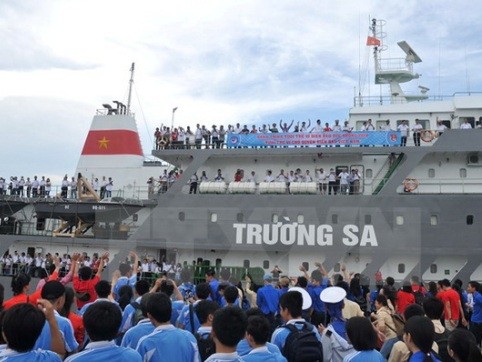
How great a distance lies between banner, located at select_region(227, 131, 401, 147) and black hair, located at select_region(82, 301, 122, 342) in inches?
711

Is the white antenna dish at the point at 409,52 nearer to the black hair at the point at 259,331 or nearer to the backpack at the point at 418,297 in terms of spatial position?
the backpack at the point at 418,297

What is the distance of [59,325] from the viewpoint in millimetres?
4559

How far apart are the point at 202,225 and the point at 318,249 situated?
15.9 feet

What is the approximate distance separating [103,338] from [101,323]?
0.11 metres

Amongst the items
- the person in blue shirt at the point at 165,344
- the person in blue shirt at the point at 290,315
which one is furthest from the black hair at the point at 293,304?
the person in blue shirt at the point at 165,344

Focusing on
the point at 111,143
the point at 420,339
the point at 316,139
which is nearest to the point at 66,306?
the point at 420,339

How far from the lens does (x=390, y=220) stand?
1930 cm

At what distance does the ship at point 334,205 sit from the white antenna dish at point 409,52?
2749 millimetres

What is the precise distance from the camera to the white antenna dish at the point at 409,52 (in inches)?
981

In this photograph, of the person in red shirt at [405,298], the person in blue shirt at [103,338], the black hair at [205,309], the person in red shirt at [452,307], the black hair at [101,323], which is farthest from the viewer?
the person in red shirt at [452,307]

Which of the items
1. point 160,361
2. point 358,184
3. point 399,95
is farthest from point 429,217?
point 160,361

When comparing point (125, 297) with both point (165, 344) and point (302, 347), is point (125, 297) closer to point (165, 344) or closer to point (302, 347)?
point (165, 344)

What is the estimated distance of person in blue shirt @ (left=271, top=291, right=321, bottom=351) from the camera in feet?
16.5

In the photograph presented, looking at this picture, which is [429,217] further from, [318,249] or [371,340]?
Answer: [371,340]
